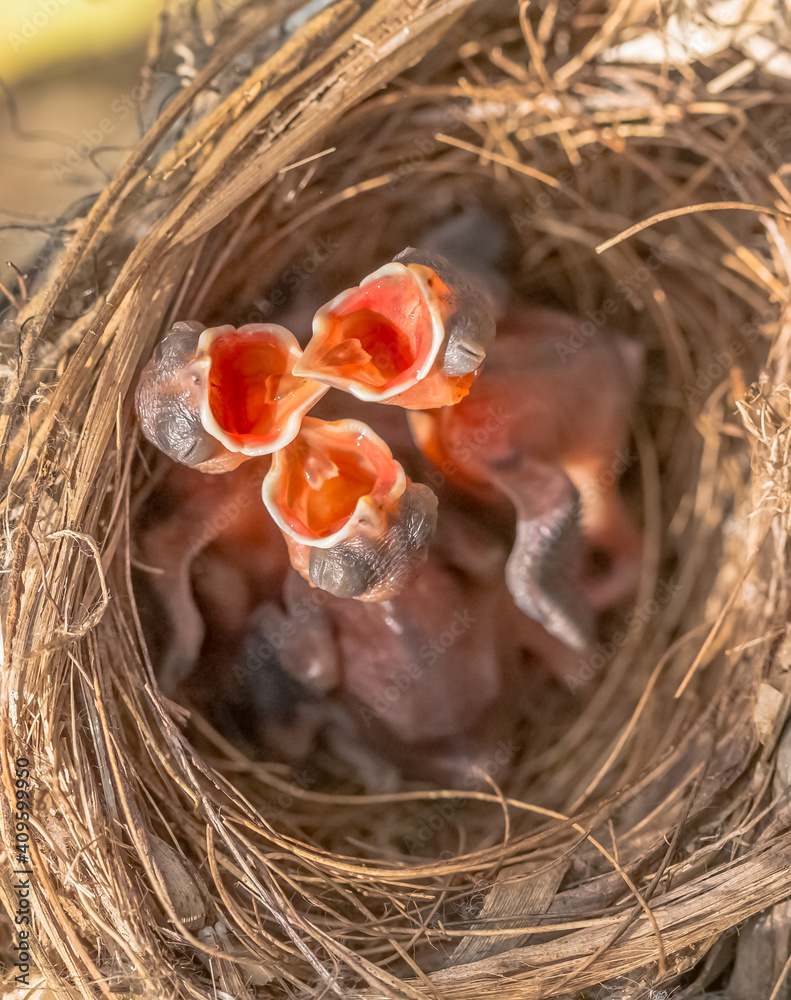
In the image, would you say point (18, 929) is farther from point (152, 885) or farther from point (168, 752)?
point (168, 752)

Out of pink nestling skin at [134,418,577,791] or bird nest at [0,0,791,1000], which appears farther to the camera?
pink nestling skin at [134,418,577,791]

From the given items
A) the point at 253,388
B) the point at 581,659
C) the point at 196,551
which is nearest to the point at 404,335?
the point at 253,388

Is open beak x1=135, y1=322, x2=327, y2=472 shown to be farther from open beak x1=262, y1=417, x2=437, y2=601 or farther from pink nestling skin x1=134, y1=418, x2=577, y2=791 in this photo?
pink nestling skin x1=134, y1=418, x2=577, y2=791

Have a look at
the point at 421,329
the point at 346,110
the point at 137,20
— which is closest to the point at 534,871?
the point at 421,329

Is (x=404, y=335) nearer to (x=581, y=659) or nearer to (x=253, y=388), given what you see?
(x=253, y=388)

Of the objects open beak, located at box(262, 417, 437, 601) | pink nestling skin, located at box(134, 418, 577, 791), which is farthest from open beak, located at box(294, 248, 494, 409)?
pink nestling skin, located at box(134, 418, 577, 791)

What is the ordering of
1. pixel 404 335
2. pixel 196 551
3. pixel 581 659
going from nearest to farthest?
pixel 404 335 → pixel 196 551 → pixel 581 659
